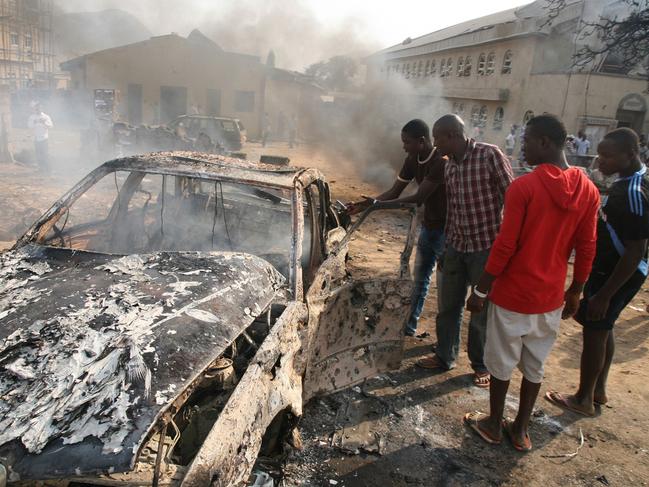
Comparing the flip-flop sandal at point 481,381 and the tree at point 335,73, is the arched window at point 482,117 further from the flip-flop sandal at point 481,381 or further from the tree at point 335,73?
the tree at point 335,73

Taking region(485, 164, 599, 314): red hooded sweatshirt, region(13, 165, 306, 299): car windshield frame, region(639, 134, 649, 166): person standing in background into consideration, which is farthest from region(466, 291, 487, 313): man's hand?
region(639, 134, 649, 166): person standing in background

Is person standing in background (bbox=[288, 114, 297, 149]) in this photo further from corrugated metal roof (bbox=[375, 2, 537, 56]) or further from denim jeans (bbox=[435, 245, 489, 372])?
denim jeans (bbox=[435, 245, 489, 372])

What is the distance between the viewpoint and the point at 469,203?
359 centimetres

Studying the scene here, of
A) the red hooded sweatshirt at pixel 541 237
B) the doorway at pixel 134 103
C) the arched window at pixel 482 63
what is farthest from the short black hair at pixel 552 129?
the doorway at pixel 134 103

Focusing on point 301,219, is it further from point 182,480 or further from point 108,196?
point 108,196

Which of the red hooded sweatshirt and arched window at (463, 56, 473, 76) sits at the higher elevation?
arched window at (463, 56, 473, 76)

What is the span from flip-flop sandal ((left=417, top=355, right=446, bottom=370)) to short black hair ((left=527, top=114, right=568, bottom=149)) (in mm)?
2138

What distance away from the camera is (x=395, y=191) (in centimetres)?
469

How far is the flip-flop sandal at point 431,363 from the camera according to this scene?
4.11m

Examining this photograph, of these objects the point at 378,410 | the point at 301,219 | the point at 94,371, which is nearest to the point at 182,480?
the point at 94,371

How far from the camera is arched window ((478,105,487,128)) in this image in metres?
24.4

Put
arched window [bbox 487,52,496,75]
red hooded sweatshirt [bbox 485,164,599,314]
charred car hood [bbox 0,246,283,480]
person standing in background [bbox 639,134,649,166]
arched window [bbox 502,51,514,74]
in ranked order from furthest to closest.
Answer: arched window [bbox 487,52,496,75], arched window [bbox 502,51,514,74], person standing in background [bbox 639,134,649,166], red hooded sweatshirt [bbox 485,164,599,314], charred car hood [bbox 0,246,283,480]

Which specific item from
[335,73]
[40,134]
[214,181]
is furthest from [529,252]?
Answer: [335,73]

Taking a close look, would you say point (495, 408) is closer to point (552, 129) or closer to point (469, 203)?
point (469, 203)
